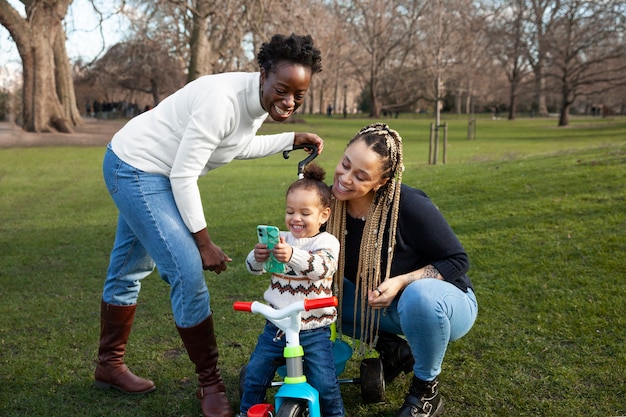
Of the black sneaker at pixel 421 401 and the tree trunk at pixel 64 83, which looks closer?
the black sneaker at pixel 421 401

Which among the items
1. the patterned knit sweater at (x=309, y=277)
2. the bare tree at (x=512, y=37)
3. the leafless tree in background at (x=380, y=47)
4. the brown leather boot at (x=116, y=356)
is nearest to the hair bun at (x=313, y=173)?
the patterned knit sweater at (x=309, y=277)

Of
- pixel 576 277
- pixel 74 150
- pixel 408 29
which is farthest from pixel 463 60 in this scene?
pixel 576 277

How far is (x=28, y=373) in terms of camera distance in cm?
362

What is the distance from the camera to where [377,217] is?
3092 millimetres

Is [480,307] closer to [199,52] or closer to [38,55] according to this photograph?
[38,55]

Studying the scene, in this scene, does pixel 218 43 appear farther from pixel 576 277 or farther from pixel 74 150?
pixel 576 277

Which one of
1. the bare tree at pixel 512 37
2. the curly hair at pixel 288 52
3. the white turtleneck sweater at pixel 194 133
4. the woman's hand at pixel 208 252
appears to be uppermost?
the bare tree at pixel 512 37

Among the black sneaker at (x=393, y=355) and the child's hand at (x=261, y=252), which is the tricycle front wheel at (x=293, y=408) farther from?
the black sneaker at (x=393, y=355)

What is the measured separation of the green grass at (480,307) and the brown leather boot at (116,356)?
70mm

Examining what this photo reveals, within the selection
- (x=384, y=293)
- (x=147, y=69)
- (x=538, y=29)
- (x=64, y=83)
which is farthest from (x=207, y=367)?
(x=538, y=29)

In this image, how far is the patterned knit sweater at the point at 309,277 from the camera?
9.16ft

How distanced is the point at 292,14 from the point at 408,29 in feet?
112

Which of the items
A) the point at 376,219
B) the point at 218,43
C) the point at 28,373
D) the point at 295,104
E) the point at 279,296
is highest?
the point at 218,43

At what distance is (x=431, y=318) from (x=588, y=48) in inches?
1695
